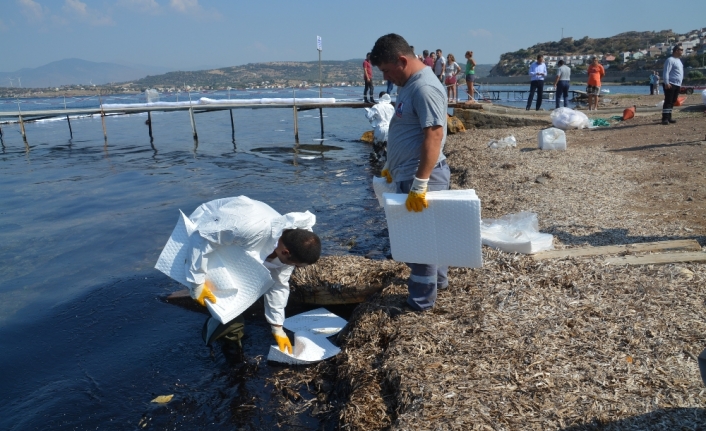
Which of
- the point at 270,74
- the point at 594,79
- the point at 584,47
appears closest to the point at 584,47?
the point at 584,47

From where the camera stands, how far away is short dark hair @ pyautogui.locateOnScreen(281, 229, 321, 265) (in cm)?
356

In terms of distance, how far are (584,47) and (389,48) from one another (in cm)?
11152

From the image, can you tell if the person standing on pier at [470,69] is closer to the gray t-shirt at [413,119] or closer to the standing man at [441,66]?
the standing man at [441,66]

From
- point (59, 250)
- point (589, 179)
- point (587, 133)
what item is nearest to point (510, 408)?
point (589, 179)

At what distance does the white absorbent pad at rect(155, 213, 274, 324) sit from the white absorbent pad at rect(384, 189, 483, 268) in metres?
1.00

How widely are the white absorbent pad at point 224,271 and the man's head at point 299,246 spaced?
208 millimetres

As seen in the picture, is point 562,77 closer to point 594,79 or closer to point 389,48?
point 594,79

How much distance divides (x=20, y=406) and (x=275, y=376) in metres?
2.04

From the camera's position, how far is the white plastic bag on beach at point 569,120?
14652mm

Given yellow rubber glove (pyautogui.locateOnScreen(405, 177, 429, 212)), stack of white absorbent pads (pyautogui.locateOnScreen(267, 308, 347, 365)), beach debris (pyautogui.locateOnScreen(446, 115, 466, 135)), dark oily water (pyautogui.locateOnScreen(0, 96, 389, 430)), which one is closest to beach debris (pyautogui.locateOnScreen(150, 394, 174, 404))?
dark oily water (pyautogui.locateOnScreen(0, 96, 389, 430))

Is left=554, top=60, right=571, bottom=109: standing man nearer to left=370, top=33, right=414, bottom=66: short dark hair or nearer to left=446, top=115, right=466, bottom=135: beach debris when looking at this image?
left=446, top=115, right=466, bottom=135: beach debris

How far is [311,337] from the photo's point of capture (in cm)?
441

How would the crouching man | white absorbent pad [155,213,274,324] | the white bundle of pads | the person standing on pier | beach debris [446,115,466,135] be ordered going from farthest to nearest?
the person standing on pier → beach debris [446,115,466,135] → the white bundle of pads → white absorbent pad [155,213,274,324] → the crouching man

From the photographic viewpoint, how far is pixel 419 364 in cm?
338
